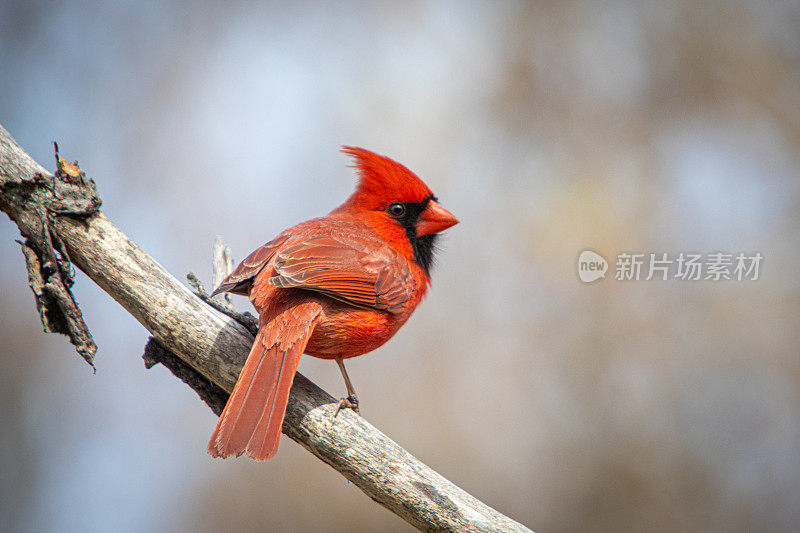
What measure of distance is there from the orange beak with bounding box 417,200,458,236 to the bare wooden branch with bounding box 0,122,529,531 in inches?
36.0

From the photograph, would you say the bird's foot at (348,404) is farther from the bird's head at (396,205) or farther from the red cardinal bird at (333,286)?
the bird's head at (396,205)

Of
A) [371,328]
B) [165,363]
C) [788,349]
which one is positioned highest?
[788,349]

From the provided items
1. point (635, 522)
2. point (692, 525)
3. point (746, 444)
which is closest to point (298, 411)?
point (635, 522)

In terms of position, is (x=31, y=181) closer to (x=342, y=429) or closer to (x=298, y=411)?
(x=298, y=411)

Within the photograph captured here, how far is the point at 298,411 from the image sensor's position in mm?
2162

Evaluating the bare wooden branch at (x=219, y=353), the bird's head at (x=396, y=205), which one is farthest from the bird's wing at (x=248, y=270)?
the bird's head at (x=396, y=205)

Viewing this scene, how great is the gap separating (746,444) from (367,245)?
3981 mm

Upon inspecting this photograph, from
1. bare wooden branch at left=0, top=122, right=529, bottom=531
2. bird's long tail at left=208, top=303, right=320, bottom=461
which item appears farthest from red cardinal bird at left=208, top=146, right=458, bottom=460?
bare wooden branch at left=0, top=122, right=529, bottom=531

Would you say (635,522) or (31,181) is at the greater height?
(31,181)

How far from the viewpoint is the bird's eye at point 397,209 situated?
2.88 metres

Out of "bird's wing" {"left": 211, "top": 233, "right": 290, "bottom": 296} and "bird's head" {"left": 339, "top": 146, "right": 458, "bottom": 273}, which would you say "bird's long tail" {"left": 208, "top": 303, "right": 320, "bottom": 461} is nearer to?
"bird's wing" {"left": 211, "top": 233, "right": 290, "bottom": 296}

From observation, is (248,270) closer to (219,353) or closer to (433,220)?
(219,353)

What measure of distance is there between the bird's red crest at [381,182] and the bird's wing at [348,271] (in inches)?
11.8

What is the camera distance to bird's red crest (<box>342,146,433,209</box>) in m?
2.82
